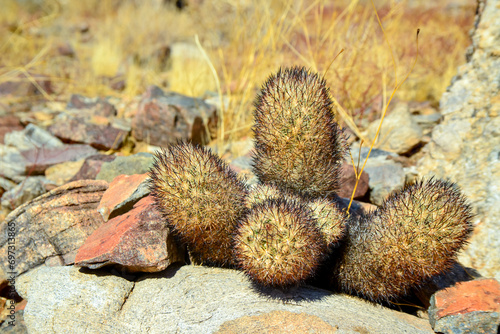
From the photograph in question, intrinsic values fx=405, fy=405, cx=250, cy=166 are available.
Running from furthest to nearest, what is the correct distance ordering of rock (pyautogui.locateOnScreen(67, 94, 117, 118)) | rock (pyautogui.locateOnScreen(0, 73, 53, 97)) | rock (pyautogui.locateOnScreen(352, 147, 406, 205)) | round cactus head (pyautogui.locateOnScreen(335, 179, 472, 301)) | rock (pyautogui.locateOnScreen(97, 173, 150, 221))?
rock (pyautogui.locateOnScreen(0, 73, 53, 97)) → rock (pyautogui.locateOnScreen(67, 94, 117, 118)) → rock (pyautogui.locateOnScreen(352, 147, 406, 205)) → rock (pyautogui.locateOnScreen(97, 173, 150, 221)) → round cactus head (pyautogui.locateOnScreen(335, 179, 472, 301))

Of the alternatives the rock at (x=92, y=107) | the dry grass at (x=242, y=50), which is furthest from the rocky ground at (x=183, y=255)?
the rock at (x=92, y=107)

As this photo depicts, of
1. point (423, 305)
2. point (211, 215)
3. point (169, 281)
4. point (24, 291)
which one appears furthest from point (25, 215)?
point (423, 305)

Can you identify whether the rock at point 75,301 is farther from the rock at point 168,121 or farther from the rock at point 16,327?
the rock at point 168,121

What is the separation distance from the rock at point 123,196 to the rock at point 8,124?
12.2 ft

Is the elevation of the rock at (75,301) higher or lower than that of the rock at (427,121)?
lower

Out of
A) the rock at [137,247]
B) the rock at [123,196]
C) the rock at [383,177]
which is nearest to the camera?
the rock at [137,247]

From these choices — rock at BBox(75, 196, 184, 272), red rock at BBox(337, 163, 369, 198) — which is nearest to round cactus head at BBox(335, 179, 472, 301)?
rock at BBox(75, 196, 184, 272)

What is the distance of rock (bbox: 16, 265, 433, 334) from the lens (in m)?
2.33

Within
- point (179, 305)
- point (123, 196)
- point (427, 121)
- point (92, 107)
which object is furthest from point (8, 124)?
point (427, 121)

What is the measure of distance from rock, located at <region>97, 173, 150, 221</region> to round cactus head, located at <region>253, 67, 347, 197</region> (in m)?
1.04

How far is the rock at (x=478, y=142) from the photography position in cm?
314

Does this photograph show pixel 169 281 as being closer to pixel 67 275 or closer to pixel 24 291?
pixel 67 275

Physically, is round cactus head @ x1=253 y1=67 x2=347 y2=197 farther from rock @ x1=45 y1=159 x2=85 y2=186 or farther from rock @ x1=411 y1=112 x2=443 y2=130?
rock @ x1=411 y1=112 x2=443 y2=130

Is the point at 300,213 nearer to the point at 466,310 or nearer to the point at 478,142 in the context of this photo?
the point at 466,310
